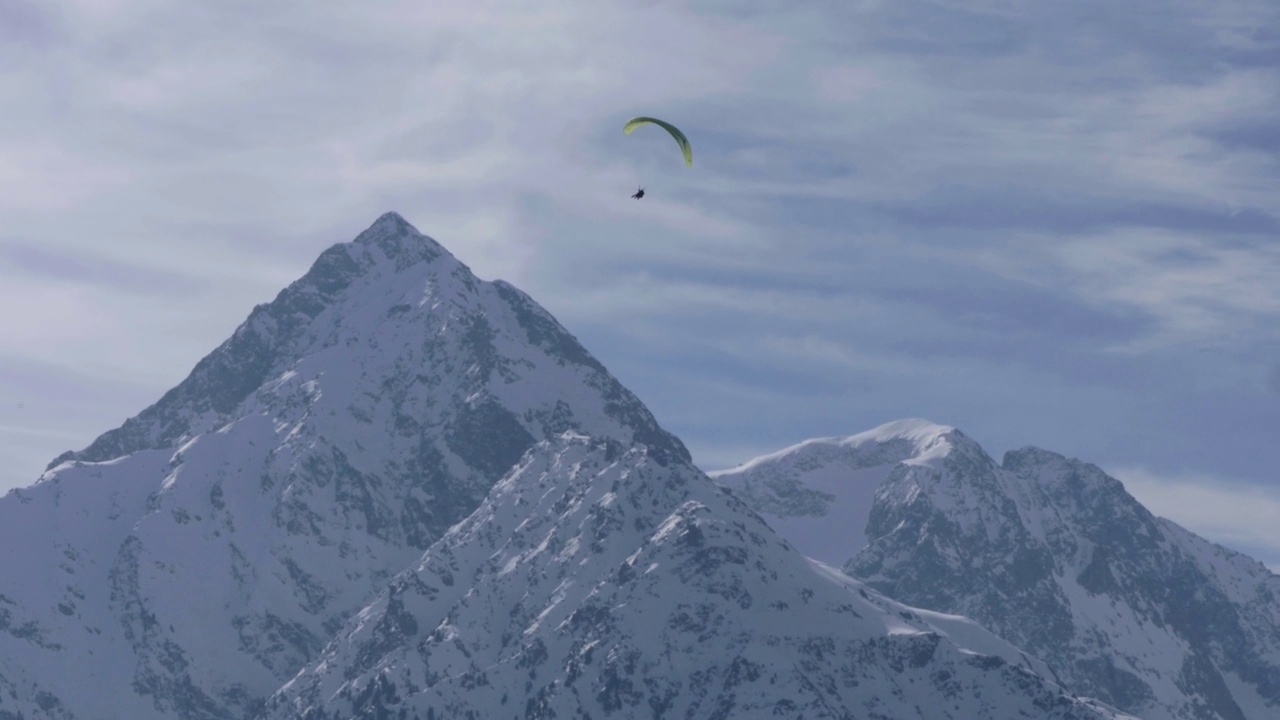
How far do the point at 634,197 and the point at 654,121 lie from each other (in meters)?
8.66

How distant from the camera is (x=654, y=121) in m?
188

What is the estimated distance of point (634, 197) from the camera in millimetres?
194750
